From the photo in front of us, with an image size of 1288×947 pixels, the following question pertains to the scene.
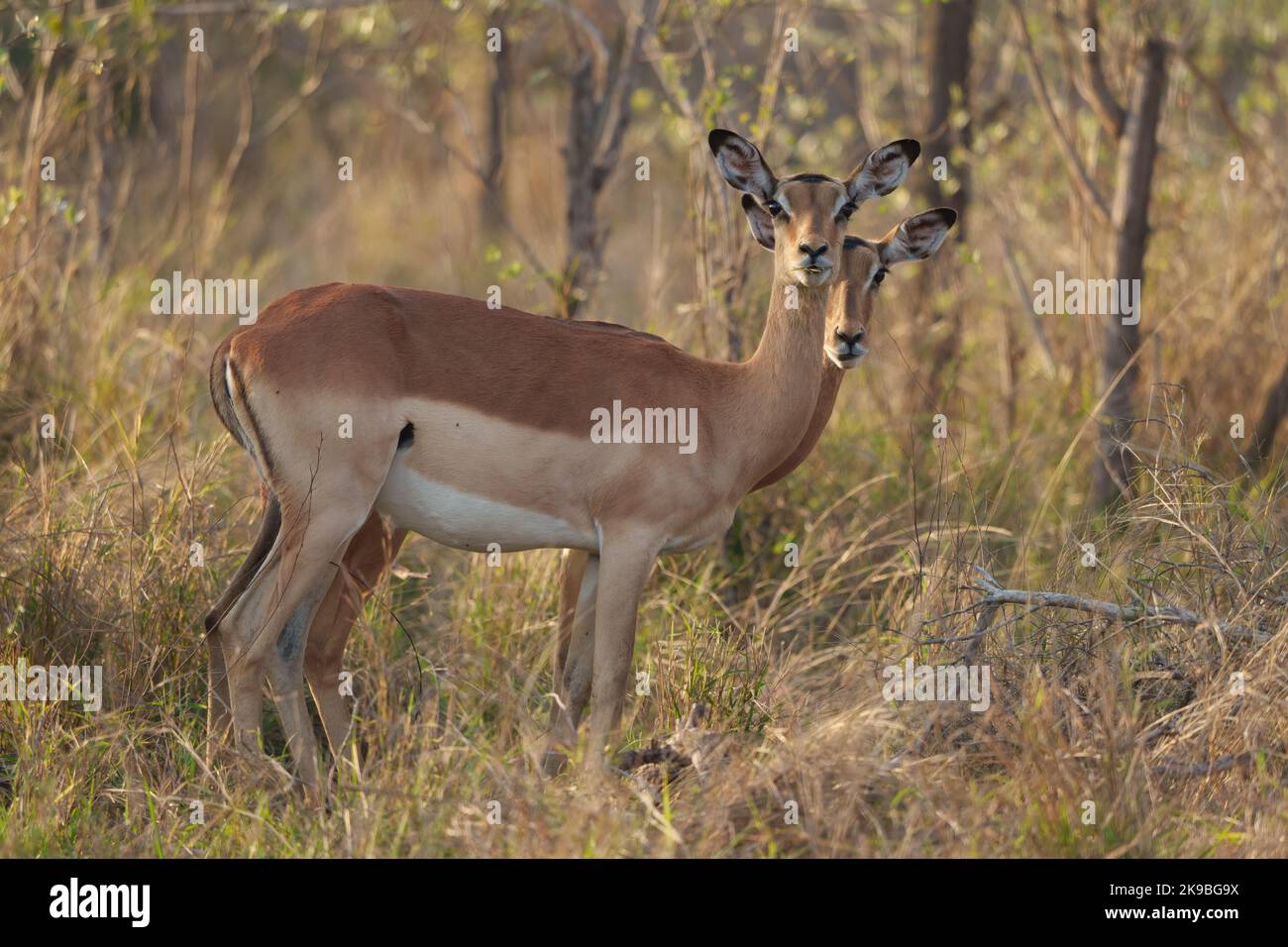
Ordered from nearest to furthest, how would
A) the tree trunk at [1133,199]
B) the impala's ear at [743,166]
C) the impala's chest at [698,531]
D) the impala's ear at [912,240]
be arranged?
the impala's chest at [698,531] < the impala's ear at [743,166] < the impala's ear at [912,240] < the tree trunk at [1133,199]

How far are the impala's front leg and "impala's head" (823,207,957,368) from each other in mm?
986

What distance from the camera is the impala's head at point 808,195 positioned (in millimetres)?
4969

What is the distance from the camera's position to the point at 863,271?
555cm

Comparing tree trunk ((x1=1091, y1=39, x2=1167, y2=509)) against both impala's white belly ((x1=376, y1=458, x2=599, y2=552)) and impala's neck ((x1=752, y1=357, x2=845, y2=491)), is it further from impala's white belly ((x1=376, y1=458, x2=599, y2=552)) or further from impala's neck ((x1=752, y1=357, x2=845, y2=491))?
impala's white belly ((x1=376, y1=458, x2=599, y2=552))

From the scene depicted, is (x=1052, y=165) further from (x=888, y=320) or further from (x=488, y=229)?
(x=488, y=229)

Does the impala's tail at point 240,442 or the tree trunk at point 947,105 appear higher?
the tree trunk at point 947,105

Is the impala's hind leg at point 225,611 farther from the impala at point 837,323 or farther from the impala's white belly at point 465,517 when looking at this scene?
the impala at point 837,323

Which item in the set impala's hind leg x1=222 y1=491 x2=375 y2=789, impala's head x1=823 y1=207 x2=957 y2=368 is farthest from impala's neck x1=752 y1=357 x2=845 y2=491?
impala's hind leg x1=222 y1=491 x2=375 y2=789

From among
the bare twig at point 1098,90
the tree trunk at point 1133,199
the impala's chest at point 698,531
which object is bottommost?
the impala's chest at point 698,531

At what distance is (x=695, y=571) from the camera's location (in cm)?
680

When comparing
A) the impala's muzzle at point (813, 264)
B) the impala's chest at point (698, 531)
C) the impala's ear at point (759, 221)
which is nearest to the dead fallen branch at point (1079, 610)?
the impala's chest at point (698, 531)

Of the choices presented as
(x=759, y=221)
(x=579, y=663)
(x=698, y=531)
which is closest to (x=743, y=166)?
(x=759, y=221)

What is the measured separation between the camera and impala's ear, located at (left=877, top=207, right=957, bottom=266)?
18.8 feet
